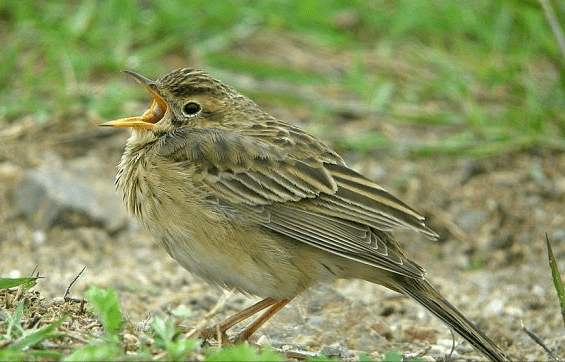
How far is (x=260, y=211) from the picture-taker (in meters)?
5.99

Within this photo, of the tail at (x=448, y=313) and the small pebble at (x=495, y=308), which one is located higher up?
the tail at (x=448, y=313)

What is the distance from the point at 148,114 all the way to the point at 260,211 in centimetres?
110

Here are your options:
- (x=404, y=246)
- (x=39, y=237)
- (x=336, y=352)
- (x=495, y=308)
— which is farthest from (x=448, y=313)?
(x=39, y=237)

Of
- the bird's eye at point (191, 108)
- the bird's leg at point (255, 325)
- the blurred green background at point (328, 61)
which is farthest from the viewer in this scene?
the blurred green background at point (328, 61)

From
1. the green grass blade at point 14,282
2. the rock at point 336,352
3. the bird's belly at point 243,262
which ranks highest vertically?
the green grass blade at point 14,282

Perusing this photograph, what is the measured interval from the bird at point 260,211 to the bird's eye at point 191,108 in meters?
0.01

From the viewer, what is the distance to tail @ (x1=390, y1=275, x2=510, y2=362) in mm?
5703

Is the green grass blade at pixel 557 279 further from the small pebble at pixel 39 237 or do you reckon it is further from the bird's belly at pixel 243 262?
the small pebble at pixel 39 237

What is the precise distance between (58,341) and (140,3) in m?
6.95

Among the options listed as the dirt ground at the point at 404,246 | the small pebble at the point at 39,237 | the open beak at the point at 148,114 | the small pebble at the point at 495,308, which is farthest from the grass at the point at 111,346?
the small pebble at the point at 39,237

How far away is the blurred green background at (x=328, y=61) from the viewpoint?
9.62 m

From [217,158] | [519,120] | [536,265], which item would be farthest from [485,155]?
[217,158]

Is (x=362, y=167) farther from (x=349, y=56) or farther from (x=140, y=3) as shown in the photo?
(x=140, y=3)

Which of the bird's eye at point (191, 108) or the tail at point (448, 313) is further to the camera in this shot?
the bird's eye at point (191, 108)
